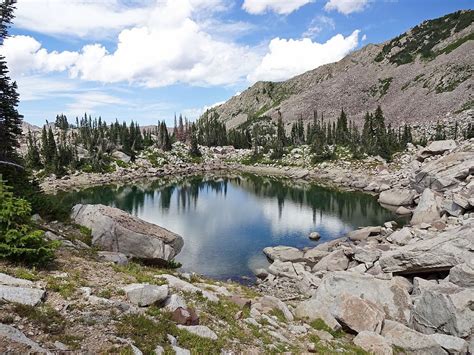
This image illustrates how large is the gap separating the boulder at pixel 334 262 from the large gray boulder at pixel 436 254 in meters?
7.63

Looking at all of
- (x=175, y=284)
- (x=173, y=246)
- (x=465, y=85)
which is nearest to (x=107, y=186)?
(x=173, y=246)

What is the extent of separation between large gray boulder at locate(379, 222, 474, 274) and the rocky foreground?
0.08m

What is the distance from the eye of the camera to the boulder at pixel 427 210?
4934cm

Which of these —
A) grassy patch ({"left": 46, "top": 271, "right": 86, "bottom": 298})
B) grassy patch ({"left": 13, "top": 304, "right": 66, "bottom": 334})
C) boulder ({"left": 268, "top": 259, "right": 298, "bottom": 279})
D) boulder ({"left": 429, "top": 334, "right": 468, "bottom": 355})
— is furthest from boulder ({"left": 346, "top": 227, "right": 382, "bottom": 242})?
grassy patch ({"left": 13, "top": 304, "right": 66, "bottom": 334})

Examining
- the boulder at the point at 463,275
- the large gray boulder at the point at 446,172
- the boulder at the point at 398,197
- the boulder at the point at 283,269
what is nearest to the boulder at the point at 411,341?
the boulder at the point at 463,275

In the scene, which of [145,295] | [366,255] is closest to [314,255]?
[366,255]

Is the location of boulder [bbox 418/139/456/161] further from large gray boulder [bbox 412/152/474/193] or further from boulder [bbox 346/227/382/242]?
boulder [bbox 346/227/382/242]

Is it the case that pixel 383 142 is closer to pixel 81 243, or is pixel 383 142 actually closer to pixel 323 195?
pixel 323 195

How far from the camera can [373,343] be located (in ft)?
57.4

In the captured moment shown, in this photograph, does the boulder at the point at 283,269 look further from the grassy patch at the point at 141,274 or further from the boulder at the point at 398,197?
the boulder at the point at 398,197

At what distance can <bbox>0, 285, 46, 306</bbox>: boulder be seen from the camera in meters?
11.6

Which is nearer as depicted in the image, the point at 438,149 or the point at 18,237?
the point at 18,237

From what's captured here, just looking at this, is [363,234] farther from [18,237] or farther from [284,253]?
[18,237]

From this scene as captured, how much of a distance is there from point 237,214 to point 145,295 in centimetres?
5631
